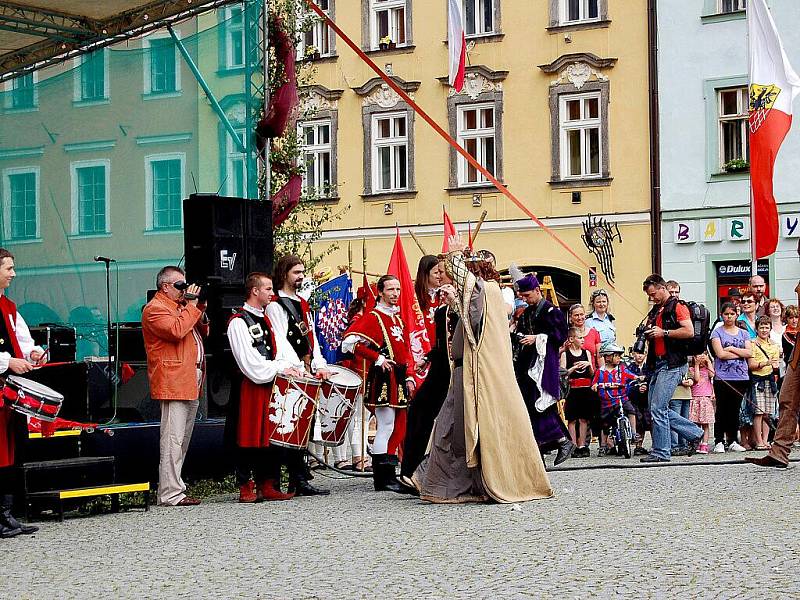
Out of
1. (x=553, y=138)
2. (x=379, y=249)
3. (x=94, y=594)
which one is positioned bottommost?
(x=94, y=594)

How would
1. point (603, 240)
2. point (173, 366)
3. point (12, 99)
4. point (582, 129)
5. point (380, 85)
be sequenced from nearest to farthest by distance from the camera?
A: 1. point (173, 366)
2. point (12, 99)
3. point (603, 240)
4. point (582, 129)
5. point (380, 85)

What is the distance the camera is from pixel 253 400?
11766 mm

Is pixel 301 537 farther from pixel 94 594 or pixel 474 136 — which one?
pixel 474 136

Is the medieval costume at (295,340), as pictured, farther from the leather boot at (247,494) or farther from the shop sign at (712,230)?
the shop sign at (712,230)

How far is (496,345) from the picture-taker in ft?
36.7

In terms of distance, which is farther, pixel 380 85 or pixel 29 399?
pixel 380 85

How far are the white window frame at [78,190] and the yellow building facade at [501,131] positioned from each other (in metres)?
13.7

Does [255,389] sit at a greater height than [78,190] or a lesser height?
lesser

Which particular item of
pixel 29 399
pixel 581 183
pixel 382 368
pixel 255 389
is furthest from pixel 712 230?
pixel 29 399

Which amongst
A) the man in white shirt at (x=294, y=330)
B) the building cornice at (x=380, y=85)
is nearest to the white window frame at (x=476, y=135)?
the building cornice at (x=380, y=85)

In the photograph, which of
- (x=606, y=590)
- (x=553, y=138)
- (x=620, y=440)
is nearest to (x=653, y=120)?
(x=553, y=138)

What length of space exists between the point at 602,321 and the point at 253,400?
6.35 metres

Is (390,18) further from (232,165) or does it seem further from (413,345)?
(413,345)

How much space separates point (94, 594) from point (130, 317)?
8122mm
